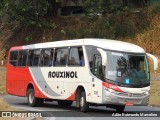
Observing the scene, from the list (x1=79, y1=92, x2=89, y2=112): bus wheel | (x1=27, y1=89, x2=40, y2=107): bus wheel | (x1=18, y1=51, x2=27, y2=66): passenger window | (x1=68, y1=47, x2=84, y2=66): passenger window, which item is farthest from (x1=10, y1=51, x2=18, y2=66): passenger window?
(x1=79, y1=92, x2=89, y2=112): bus wheel

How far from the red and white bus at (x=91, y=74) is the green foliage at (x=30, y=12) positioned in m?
21.1

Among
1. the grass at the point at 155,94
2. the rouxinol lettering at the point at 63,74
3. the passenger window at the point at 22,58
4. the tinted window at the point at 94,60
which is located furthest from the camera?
the passenger window at the point at 22,58

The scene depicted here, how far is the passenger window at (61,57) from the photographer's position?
22.5m

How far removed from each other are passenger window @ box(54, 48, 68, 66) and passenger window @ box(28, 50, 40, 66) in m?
1.95

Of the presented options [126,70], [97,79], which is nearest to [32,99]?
[97,79]

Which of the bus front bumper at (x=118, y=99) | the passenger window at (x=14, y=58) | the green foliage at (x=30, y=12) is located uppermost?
the green foliage at (x=30, y=12)

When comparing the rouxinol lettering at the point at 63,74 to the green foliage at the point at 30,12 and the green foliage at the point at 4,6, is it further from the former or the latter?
the green foliage at the point at 30,12

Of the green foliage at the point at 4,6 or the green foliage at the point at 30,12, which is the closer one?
the green foliage at the point at 4,6

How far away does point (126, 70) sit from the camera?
1972cm

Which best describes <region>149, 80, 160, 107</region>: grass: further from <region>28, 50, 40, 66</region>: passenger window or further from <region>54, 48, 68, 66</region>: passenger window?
<region>28, 50, 40, 66</region>: passenger window

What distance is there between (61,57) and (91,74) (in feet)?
9.59

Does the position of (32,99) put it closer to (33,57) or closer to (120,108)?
(33,57)

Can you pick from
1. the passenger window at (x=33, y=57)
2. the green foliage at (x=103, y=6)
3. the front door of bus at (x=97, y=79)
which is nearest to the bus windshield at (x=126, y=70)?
the front door of bus at (x=97, y=79)

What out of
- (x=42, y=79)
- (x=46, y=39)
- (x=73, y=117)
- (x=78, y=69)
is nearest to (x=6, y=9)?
(x=46, y=39)
